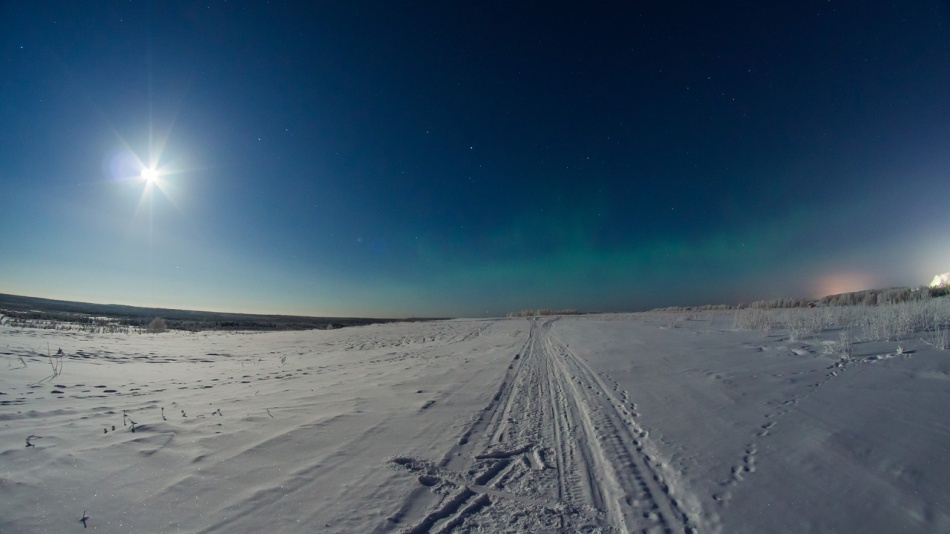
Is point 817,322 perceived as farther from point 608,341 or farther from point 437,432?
point 437,432

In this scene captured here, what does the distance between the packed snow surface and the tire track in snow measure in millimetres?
22

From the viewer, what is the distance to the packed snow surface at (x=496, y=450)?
2.92 meters

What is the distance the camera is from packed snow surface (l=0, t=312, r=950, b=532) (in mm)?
2924

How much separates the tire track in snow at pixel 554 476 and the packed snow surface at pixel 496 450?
0.02 metres

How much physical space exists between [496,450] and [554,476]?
824mm

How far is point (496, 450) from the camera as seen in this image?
427 centimetres

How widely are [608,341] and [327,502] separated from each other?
11948 mm

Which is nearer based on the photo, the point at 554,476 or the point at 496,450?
the point at 554,476

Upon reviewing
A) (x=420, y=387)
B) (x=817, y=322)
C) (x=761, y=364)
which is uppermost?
(x=817, y=322)

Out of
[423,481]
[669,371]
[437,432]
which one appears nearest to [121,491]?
[423,481]

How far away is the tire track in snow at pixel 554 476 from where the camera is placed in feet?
9.68

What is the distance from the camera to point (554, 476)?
3.66 meters

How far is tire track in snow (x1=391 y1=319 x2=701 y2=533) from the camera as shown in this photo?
116 inches

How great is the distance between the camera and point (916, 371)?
5449 millimetres
